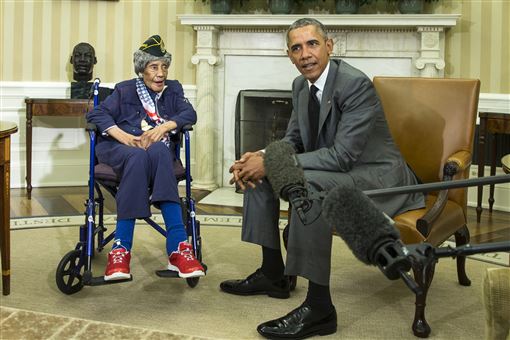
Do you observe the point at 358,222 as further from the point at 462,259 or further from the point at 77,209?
the point at 77,209

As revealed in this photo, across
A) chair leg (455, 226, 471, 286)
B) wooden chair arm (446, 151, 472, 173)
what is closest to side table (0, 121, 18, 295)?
Result: wooden chair arm (446, 151, 472, 173)

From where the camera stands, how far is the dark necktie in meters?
2.56

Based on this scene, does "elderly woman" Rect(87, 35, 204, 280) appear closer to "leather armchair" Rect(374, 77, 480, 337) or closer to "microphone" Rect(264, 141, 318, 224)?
"leather armchair" Rect(374, 77, 480, 337)

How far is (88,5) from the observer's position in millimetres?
5230

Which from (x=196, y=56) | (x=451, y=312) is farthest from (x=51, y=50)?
(x=451, y=312)

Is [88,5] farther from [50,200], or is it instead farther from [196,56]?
[50,200]

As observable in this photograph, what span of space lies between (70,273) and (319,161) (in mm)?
1112

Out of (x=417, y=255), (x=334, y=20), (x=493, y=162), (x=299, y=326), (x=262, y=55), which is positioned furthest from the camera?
(x=262, y=55)

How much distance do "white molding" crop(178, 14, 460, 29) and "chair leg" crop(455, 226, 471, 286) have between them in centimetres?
222

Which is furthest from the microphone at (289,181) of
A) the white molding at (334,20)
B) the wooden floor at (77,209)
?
the white molding at (334,20)

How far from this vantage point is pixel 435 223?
7.87 ft

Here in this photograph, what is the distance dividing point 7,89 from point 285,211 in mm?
2432

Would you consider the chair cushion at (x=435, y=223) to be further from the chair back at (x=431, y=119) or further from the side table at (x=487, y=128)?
the side table at (x=487, y=128)

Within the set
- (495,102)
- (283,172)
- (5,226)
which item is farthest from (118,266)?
(495,102)
